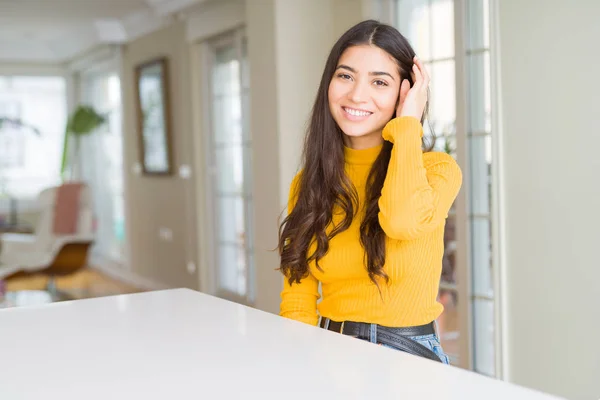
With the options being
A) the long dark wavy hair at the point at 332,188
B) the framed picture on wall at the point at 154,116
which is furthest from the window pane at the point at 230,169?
the long dark wavy hair at the point at 332,188

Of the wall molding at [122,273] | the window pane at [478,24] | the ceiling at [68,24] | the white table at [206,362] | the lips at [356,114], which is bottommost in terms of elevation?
the wall molding at [122,273]

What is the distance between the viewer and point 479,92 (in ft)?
10.9

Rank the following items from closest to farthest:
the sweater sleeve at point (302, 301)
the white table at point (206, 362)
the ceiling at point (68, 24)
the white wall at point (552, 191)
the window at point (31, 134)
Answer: the white table at point (206, 362) → the sweater sleeve at point (302, 301) → the white wall at point (552, 191) → the ceiling at point (68, 24) → the window at point (31, 134)

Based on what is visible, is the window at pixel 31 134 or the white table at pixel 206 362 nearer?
the white table at pixel 206 362

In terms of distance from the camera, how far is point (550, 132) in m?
2.86

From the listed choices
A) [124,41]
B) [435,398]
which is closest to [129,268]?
[124,41]

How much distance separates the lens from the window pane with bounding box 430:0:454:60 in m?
3.46

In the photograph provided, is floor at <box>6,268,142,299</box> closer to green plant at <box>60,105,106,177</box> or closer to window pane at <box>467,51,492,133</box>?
green plant at <box>60,105,106,177</box>

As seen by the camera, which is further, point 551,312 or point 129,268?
point 129,268

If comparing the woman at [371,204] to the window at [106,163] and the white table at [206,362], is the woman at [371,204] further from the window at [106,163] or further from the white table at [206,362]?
the window at [106,163]

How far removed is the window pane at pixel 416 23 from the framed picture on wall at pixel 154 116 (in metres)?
3.04

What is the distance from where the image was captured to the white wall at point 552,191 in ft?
8.93

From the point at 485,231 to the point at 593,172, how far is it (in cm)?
72

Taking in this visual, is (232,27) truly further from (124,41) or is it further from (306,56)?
(124,41)
